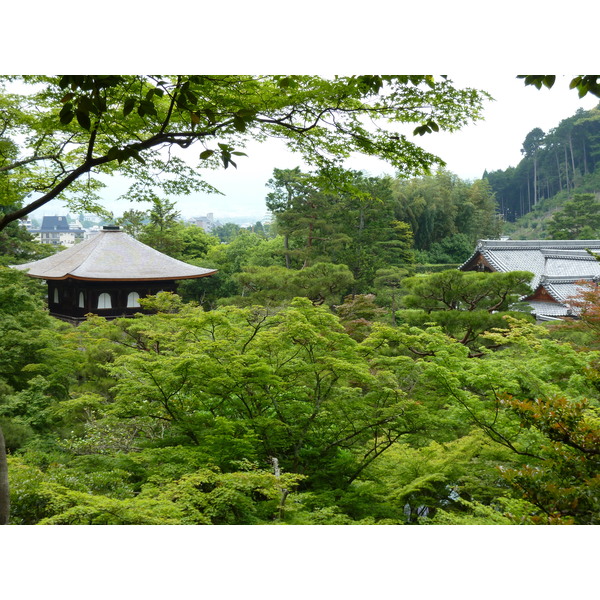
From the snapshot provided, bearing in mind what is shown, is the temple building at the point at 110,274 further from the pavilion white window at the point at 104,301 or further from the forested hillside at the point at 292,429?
the forested hillside at the point at 292,429

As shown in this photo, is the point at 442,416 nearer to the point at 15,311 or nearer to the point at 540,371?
the point at 540,371

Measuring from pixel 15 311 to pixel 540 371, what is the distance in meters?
4.09

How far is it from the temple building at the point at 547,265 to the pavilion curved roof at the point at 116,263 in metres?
3.56

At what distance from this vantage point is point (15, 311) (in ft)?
14.4

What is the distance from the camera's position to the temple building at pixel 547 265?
5148 millimetres

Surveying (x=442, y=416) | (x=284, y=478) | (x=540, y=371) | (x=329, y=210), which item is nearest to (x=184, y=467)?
(x=284, y=478)

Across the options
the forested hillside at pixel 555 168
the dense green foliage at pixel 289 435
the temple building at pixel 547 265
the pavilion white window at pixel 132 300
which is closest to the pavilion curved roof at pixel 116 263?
the pavilion white window at pixel 132 300

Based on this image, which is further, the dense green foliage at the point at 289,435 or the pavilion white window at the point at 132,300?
the pavilion white window at the point at 132,300

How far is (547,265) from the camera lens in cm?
554

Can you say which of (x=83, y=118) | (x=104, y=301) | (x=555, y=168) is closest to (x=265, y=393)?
(x=83, y=118)

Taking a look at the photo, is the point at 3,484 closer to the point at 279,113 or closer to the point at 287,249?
the point at 279,113

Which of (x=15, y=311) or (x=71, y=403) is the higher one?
(x=15, y=311)

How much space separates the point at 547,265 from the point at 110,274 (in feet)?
16.8

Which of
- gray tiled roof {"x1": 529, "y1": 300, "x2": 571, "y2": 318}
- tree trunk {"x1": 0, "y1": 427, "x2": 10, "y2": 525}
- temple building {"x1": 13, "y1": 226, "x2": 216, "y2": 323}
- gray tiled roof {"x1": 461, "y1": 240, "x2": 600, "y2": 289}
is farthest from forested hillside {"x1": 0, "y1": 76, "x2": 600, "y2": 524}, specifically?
temple building {"x1": 13, "y1": 226, "x2": 216, "y2": 323}
